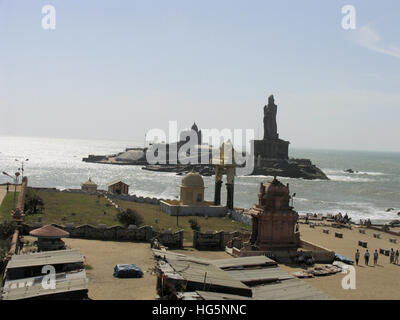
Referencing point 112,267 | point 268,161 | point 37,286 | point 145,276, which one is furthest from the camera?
point 268,161

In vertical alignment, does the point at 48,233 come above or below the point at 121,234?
above

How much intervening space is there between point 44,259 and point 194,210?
25.4 metres

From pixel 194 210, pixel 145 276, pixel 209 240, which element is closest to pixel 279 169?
pixel 194 210

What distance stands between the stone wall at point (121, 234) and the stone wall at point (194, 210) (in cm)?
1279

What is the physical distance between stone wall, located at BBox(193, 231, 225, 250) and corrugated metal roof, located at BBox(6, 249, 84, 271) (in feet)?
34.2

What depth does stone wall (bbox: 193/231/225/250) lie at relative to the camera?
28.3m

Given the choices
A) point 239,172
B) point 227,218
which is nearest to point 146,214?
point 227,218

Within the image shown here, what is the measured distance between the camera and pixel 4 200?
38719 mm

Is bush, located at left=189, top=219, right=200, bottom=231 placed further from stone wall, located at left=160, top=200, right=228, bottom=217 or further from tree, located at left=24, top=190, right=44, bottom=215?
tree, located at left=24, top=190, right=44, bottom=215

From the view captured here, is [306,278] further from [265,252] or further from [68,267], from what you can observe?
[68,267]

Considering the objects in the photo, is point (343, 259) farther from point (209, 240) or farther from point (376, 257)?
point (209, 240)

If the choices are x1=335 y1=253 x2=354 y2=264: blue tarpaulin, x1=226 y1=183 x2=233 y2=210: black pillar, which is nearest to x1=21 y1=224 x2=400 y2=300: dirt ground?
x1=335 y1=253 x2=354 y2=264: blue tarpaulin

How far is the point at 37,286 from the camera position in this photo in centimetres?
1487

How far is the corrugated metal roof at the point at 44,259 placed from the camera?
1675 cm
